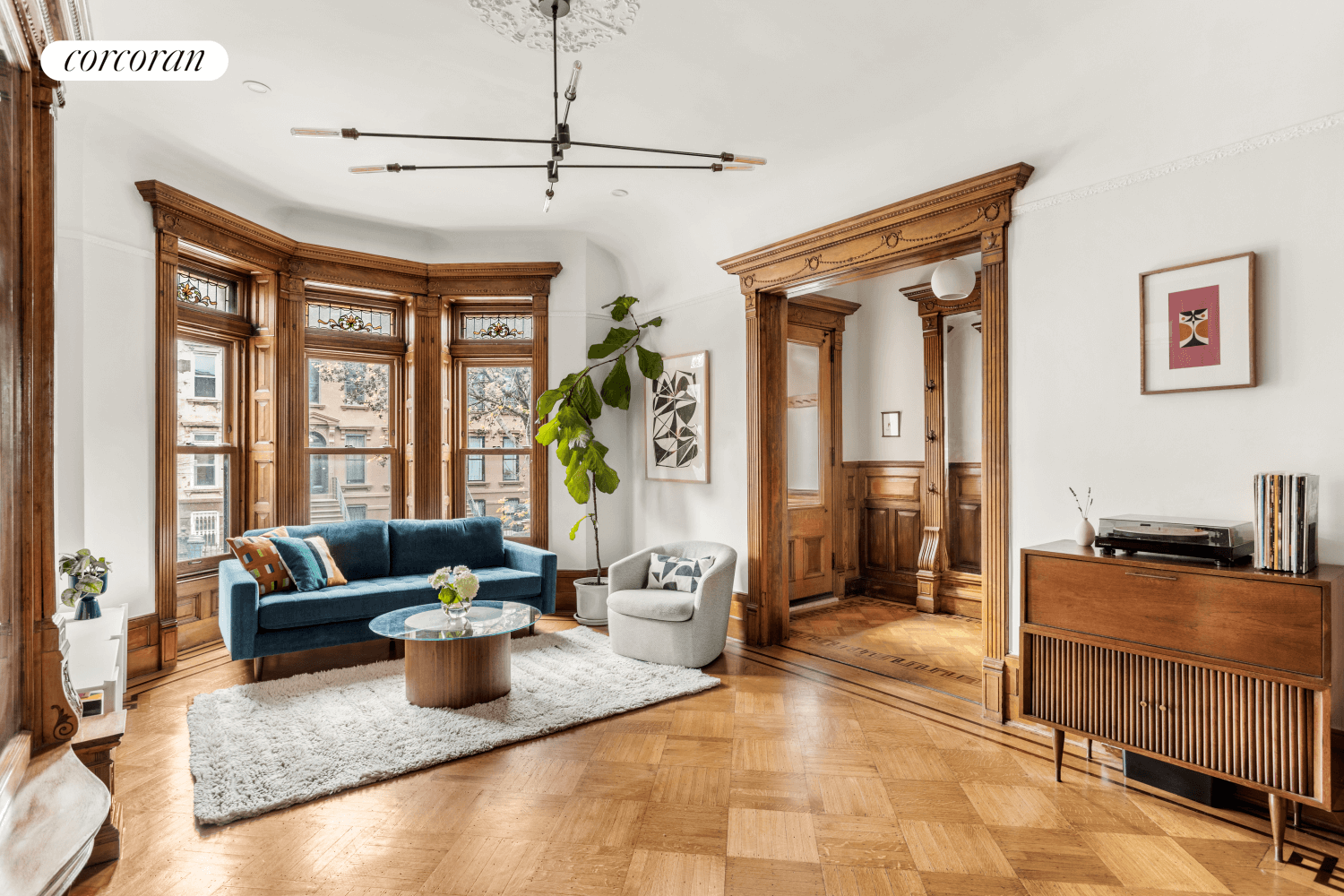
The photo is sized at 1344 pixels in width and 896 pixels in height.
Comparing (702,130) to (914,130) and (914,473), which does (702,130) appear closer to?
(914,130)

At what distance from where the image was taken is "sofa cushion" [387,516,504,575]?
5328 millimetres

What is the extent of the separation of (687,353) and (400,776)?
358cm

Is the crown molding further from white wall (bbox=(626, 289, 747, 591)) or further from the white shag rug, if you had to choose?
the white shag rug

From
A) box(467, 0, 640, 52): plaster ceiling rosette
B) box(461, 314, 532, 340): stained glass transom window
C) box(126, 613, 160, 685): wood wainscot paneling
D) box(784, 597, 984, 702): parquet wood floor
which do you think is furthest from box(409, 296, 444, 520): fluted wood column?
box(467, 0, 640, 52): plaster ceiling rosette

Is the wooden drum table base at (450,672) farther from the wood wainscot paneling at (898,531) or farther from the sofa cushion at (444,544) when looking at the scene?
the wood wainscot paneling at (898,531)

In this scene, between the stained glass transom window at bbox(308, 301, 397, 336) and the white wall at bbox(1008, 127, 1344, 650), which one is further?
the stained glass transom window at bbox(308, 301, 397, 336)

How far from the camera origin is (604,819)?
261cm

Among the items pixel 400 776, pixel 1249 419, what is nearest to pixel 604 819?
pixel 400 776

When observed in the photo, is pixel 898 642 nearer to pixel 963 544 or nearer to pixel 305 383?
pixel 963 544

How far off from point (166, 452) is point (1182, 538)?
536 cm

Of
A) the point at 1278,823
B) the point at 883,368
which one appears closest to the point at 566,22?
the point at 1278,823

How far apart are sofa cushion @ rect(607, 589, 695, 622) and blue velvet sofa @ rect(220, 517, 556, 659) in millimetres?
849

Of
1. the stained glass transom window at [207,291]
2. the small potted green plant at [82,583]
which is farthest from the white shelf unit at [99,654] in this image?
the stained glass transom window at [207,291]

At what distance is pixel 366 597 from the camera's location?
4473 mm
